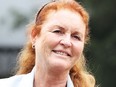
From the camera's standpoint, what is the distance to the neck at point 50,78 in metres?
3.98

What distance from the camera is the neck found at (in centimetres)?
398

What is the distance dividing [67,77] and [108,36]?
1012cm

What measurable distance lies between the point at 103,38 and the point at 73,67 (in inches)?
394

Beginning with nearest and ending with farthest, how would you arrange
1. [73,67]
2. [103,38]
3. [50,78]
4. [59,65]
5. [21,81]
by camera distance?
1. [59,65]
2. [50,78]
3. [21,81]
4. [73,67]
5. [103,38]

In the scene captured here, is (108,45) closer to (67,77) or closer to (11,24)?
(11,24)

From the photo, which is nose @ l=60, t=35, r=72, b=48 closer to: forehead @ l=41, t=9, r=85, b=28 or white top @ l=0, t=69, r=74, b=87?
forehead @ l=41, t=9, r=85, b=28

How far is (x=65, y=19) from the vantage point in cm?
393

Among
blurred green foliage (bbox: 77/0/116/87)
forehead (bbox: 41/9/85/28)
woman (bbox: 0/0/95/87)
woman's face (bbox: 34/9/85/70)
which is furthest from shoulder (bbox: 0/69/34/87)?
blurred green foliage (bbox: 77/0/116/87)

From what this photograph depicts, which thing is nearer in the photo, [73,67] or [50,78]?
[50,78]

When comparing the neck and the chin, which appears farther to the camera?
the neck

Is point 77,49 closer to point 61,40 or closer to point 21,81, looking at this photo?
point 61,40

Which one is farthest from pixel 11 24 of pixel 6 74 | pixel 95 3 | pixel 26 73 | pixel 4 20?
pixel 26 73

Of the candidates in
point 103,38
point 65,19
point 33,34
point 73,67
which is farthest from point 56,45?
point 103,38

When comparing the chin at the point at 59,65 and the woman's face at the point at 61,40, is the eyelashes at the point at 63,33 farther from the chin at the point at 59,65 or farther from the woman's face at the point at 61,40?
the chin at the point at 59,65
